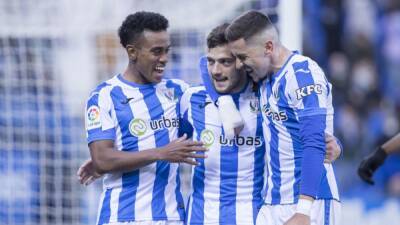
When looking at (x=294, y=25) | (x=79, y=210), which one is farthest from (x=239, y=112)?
(x=79, y=210)

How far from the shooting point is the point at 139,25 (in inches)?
213

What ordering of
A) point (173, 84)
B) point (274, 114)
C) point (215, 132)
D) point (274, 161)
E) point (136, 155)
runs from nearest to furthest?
point (274, 114) → point (274, 161) → point (136, 155) → point (215, 132) → point (173, 84)

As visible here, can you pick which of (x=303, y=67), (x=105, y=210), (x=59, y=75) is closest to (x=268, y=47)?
(x=303, y=67)

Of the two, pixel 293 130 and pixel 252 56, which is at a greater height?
pixel 252 56

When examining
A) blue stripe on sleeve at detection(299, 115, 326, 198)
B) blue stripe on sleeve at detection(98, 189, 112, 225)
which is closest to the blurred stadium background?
blue stripe on sleeve at detection(98, 189, 112, 225)

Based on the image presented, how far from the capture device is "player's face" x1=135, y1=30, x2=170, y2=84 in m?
5.36

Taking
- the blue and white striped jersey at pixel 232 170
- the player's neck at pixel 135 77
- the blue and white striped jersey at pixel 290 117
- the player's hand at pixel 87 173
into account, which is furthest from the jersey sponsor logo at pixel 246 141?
the player's hand at pixel 87 173

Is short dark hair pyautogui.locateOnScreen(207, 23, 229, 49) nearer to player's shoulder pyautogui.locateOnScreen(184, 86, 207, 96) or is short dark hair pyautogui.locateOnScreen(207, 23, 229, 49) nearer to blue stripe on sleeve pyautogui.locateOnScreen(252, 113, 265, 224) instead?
player's shoulder pyautogui.locateOnScreen(184, 86, 207, 96)

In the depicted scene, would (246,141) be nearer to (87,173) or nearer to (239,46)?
(239,46)

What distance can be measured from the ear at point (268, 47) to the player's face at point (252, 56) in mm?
16

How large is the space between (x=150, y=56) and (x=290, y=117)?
88 centimetres

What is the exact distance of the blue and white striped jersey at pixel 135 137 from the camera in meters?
5.32

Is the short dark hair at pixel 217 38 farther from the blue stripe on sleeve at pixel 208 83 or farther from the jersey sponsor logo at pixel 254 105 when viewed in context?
the jersey sponsor logo at pixel 254 105

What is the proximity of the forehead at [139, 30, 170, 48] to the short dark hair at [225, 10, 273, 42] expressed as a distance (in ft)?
1.69
